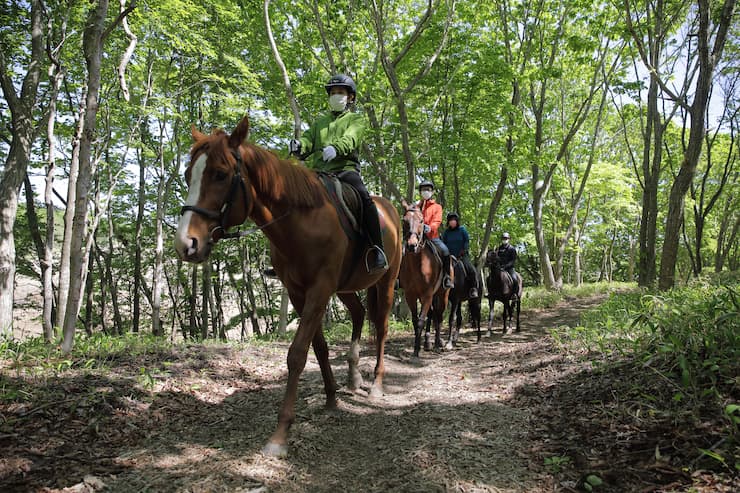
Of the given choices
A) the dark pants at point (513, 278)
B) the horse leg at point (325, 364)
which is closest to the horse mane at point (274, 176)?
the horse leg at point (325, 364)

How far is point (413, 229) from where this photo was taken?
8211mm

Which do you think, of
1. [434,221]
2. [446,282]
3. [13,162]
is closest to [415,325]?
[446,282]

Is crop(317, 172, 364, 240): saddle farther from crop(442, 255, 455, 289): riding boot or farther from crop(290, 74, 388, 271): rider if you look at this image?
crop(442, 255, 455, 289): riding boot

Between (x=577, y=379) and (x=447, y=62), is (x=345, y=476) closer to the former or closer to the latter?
(x=577, y=379)

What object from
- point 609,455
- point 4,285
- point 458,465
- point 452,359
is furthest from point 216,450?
point 4,285

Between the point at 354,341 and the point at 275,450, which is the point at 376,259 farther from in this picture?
the point at 275,450

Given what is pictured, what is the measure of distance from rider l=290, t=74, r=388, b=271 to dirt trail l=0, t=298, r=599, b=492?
1816 millimetres

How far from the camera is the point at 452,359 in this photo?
28.4 ft

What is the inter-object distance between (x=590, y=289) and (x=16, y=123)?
23.9 metres

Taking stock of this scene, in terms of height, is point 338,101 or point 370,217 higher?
point 338,101

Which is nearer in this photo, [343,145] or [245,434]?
[245,434]

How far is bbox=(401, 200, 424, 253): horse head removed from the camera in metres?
8.09

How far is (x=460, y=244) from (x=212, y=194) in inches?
336

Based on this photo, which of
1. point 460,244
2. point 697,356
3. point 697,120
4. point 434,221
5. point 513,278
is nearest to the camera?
point 697,356
